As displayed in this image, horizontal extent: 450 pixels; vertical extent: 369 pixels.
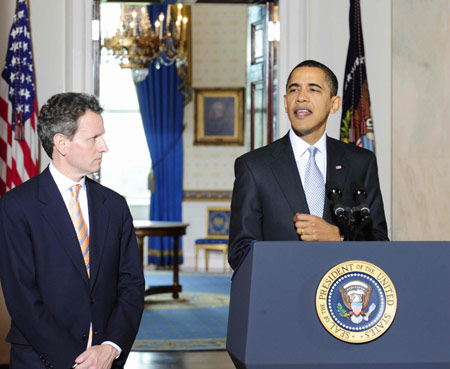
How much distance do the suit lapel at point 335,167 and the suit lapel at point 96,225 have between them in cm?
74

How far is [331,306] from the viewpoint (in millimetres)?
1734

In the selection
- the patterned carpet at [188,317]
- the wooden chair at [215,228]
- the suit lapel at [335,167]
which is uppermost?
the suit lapel at [335,167]

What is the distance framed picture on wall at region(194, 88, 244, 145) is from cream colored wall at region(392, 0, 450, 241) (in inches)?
273

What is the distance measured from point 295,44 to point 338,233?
354 centimetres

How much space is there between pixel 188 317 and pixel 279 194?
5628 millimetres

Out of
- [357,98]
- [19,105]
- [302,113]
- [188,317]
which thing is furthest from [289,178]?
[188,317]

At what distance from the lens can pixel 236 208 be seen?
243 cm

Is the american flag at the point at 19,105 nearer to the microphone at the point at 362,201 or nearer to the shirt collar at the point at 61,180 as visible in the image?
the shirt collar at the point at 61,180

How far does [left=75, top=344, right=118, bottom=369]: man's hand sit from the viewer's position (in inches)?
85.4

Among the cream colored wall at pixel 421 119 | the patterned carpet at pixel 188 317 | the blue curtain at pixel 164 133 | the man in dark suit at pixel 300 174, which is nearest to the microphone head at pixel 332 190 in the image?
the man in dark suit at pixel 300 174

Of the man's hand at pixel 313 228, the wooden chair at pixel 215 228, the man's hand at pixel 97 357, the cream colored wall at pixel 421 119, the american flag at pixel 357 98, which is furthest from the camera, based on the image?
the wooden chair at pixel 215 228

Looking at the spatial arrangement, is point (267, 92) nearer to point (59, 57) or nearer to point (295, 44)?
point (295, 44)

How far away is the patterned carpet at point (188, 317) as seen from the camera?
21.0 ft

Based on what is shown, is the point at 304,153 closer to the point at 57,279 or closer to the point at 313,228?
the point at 313,228
